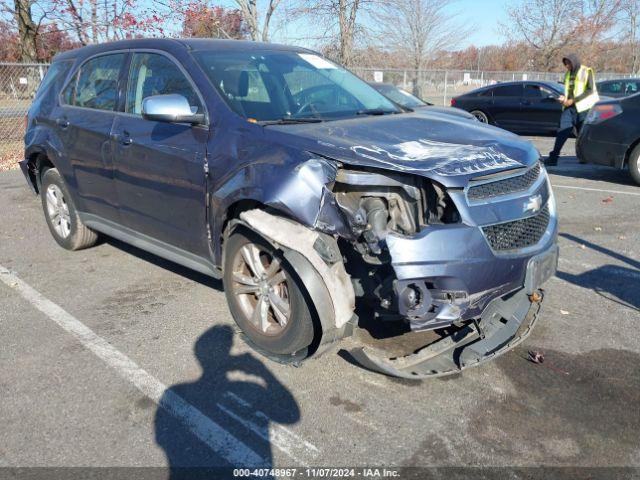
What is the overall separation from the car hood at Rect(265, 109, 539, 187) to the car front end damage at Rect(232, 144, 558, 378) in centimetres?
6

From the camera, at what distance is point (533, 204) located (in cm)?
327

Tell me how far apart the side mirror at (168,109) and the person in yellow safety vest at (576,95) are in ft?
26.0

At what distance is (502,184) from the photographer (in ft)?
10.3

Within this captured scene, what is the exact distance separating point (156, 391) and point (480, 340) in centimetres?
191

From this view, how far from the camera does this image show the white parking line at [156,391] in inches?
106

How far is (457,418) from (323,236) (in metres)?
1.19

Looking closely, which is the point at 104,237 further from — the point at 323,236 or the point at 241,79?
the point at 323,236

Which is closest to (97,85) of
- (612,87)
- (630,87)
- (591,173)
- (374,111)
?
(374,111)

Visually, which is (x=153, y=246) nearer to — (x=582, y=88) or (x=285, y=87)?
(x=285, y=87)

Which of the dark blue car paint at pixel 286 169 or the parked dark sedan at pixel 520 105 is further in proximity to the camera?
the parked dark sedan at pixel 520 105

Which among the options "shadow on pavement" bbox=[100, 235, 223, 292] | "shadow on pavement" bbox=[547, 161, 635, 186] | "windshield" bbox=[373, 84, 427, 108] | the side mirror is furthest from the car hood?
"windshield" bbox=[373, 84, 427, 108]

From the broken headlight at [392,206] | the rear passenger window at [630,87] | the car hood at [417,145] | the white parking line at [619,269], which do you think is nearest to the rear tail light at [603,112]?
the white parking line at [619,269]

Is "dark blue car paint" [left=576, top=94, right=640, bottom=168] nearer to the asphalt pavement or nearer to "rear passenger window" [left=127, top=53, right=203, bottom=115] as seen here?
the asphalt pavement

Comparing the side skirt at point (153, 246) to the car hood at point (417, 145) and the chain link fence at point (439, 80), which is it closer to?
the car hood at point (417, 145)
